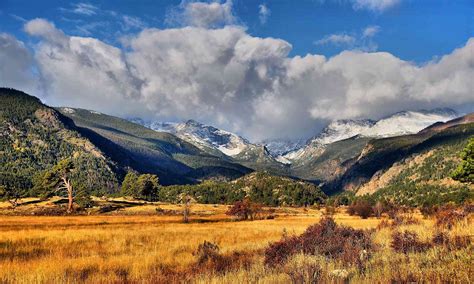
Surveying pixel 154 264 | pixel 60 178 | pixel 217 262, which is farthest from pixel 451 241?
pixel 60 178

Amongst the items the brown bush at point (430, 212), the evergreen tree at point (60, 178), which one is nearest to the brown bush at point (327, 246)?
the brown bush at point (430, 212)

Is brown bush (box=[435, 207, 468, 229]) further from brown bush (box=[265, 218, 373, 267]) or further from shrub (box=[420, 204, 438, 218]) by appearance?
shrub (box=[420, 204, 438, 218])

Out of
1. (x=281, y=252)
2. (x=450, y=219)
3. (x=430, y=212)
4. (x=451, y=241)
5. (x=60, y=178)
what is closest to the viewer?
(x=451, y=241)

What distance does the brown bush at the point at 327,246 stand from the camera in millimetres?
15031

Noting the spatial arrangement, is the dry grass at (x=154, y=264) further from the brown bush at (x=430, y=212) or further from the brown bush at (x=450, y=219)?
the brown bush at (x=430, y=212)

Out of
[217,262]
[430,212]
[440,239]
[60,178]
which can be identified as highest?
[60,178]

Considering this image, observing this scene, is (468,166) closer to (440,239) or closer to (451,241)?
(440,239)

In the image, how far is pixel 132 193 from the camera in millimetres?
171875

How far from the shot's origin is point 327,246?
57.2 ft

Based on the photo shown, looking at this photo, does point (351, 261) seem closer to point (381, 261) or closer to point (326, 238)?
point (381, 261)

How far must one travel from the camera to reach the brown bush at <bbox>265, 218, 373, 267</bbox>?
49.3 feet

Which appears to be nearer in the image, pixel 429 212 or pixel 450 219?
pixel 450 219

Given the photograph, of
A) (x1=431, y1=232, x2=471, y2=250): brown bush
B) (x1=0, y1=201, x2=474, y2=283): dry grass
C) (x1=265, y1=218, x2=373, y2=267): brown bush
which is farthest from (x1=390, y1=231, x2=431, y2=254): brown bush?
(x1=265, y1=218, x2=373, y2=267): brown bush

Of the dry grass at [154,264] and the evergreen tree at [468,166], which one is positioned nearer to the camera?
the dry grass at [154,264]
